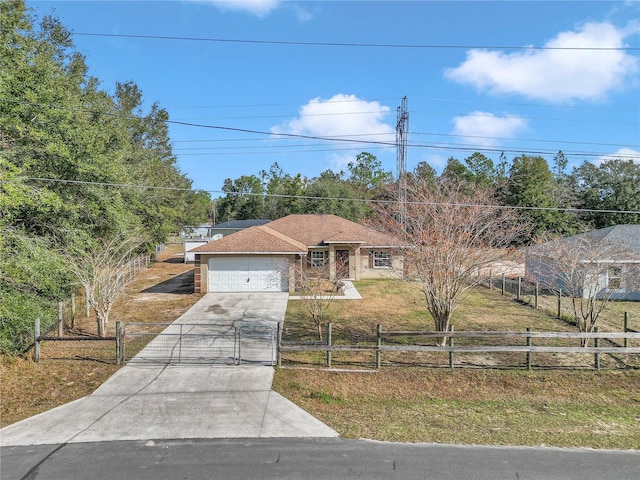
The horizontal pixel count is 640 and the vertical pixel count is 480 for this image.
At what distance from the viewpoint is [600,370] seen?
33.9 feet

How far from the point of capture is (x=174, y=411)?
7789mm

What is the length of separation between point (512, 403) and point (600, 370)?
12.2 ft

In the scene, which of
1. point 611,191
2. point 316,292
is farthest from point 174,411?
point 611,191

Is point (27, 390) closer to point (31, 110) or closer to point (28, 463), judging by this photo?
point (28, 463)

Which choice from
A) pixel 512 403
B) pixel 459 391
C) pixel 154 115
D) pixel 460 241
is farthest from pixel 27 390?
pixel 154 115

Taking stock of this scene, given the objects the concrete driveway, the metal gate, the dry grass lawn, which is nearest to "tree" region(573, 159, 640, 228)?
the dry grass lawn

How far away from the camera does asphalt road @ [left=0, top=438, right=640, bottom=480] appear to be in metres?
5.68

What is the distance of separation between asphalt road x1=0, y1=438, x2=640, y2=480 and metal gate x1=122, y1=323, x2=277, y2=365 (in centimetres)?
387

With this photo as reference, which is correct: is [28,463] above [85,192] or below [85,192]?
below

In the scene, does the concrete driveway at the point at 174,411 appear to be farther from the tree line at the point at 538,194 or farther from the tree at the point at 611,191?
the tree at the point at 611,191

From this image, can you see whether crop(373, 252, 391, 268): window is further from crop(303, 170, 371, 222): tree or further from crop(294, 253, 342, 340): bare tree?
crop(303, 170, 371, 222): tree

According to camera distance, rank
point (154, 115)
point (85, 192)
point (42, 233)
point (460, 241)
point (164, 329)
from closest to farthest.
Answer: point (460, 241), point (164, 329), point (42, 233), point (85, 192), point (154, 115)

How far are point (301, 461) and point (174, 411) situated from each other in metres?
3.09

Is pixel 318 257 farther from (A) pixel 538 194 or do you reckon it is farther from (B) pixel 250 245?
(A) pixel 538 194
